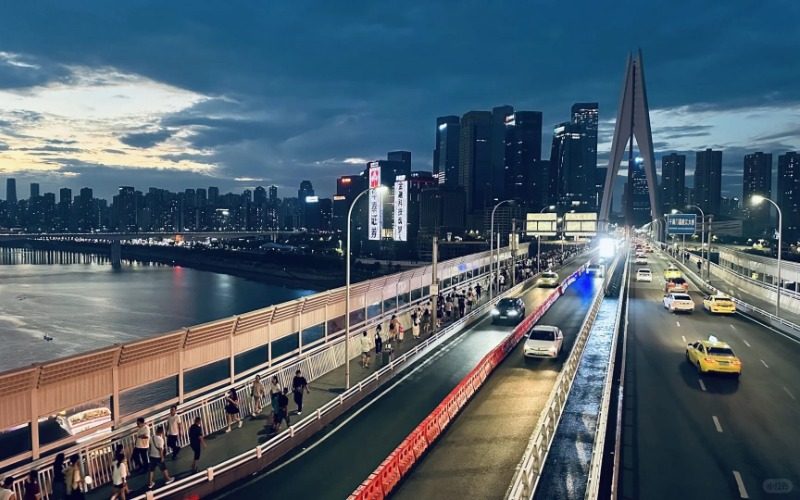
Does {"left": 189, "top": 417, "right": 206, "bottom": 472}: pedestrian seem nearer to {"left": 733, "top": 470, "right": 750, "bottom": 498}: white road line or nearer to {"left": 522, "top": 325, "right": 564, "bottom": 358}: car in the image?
{"left": 733, "top": 470, "right": 750, "bottom": 498}: white road line

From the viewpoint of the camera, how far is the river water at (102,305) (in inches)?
2660

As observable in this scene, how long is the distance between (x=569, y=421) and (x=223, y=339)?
10.7 m

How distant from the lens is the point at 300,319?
2409cm

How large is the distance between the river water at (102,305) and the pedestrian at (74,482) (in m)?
52.6

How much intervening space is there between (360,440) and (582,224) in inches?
2203

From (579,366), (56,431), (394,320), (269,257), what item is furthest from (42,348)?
(269,257)

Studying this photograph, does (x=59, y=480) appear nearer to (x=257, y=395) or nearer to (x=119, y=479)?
(x=119, y=479)

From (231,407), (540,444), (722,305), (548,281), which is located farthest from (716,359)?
(548,281)

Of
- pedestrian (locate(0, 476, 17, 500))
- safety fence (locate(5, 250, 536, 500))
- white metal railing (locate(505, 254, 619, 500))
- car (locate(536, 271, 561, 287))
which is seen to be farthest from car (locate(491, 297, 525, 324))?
pedestrian (locate(0, 476, 17, 500))

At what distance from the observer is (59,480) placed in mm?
12516

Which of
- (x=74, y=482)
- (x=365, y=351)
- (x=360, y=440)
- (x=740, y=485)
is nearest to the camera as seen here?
(x=74, y=482)

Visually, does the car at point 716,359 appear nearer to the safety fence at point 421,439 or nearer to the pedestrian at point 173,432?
the safety fence at point 421,439

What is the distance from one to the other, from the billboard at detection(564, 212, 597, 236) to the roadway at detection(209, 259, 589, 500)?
4436cm

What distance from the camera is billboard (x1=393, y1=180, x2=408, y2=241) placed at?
2359 inches
